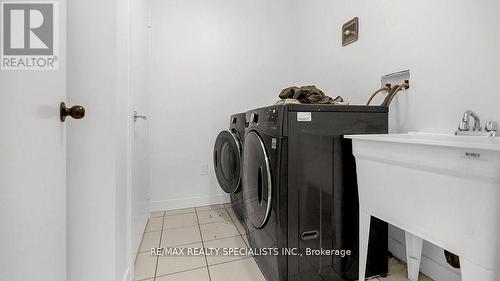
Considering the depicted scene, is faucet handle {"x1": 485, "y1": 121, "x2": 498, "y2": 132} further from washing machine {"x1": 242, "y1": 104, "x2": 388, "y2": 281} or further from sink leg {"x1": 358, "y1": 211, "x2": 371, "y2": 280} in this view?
sink leg {"x1": 358, "y1": 211, "x2": 371, "y2": 280}

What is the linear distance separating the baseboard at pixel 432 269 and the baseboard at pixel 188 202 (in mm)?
1555

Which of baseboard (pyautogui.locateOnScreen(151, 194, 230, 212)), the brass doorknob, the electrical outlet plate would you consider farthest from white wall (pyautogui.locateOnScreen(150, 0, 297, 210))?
the brass doorknob

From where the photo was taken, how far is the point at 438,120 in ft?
4.11

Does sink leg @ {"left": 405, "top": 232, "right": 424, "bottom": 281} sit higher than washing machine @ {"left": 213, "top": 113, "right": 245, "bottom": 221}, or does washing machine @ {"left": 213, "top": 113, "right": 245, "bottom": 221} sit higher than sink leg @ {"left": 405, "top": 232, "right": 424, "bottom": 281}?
washing machine @ {"left": 213, "top": 113, "right": 245, "bottom": 221}

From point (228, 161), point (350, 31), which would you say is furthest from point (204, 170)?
point (350, 31)

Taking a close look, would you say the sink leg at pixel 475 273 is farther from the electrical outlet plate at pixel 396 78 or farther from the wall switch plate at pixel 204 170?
the wall switch plate at pixel 204 170

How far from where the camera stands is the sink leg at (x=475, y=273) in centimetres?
67

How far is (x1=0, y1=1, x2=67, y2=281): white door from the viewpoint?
545mm

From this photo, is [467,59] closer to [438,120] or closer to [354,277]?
[438,120]

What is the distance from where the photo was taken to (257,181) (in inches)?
51.5

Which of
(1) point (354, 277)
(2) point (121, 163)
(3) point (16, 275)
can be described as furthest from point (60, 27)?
(1) point (354, 277)

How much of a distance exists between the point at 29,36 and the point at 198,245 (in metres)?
1.43

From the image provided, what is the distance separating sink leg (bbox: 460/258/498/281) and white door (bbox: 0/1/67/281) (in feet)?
3.93

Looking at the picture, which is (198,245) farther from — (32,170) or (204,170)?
(32,170)
